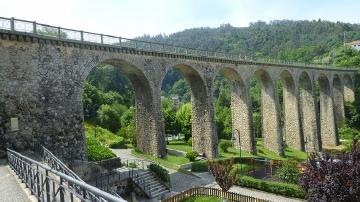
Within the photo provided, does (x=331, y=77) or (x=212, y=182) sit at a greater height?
(x=331, y=77)

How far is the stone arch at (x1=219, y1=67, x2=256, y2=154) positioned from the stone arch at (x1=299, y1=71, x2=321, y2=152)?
11909 millimetres

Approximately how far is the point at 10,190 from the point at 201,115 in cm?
2463

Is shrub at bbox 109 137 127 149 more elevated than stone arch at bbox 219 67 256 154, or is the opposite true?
stone arch at bbox 219 67 256 154

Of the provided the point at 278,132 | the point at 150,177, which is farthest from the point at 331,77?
the point at 150,177

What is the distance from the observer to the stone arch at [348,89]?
62219mm

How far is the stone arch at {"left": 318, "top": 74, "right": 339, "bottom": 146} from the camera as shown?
52906 mm

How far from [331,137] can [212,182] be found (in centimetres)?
3302

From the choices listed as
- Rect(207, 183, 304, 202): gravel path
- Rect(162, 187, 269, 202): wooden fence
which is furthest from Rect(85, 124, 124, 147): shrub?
Rect(162, 187, 269, 202): wooden fence

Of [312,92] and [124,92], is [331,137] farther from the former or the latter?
[124,92]

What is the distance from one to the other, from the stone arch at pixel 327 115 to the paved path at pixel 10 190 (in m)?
48.8

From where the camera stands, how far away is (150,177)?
23.4 metres

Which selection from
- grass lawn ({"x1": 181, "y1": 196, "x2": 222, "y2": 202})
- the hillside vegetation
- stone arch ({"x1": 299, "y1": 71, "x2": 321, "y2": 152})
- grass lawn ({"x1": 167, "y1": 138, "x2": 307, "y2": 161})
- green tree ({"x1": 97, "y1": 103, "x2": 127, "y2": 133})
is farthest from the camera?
green tree ({"x1": 97, "y1": 103, "x2": 127, "y2": 133})

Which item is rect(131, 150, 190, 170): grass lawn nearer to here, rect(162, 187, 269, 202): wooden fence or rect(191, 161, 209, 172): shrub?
rect(191, 161, 209, 172): shrub

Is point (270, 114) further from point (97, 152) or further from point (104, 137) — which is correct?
point (97, 152)
